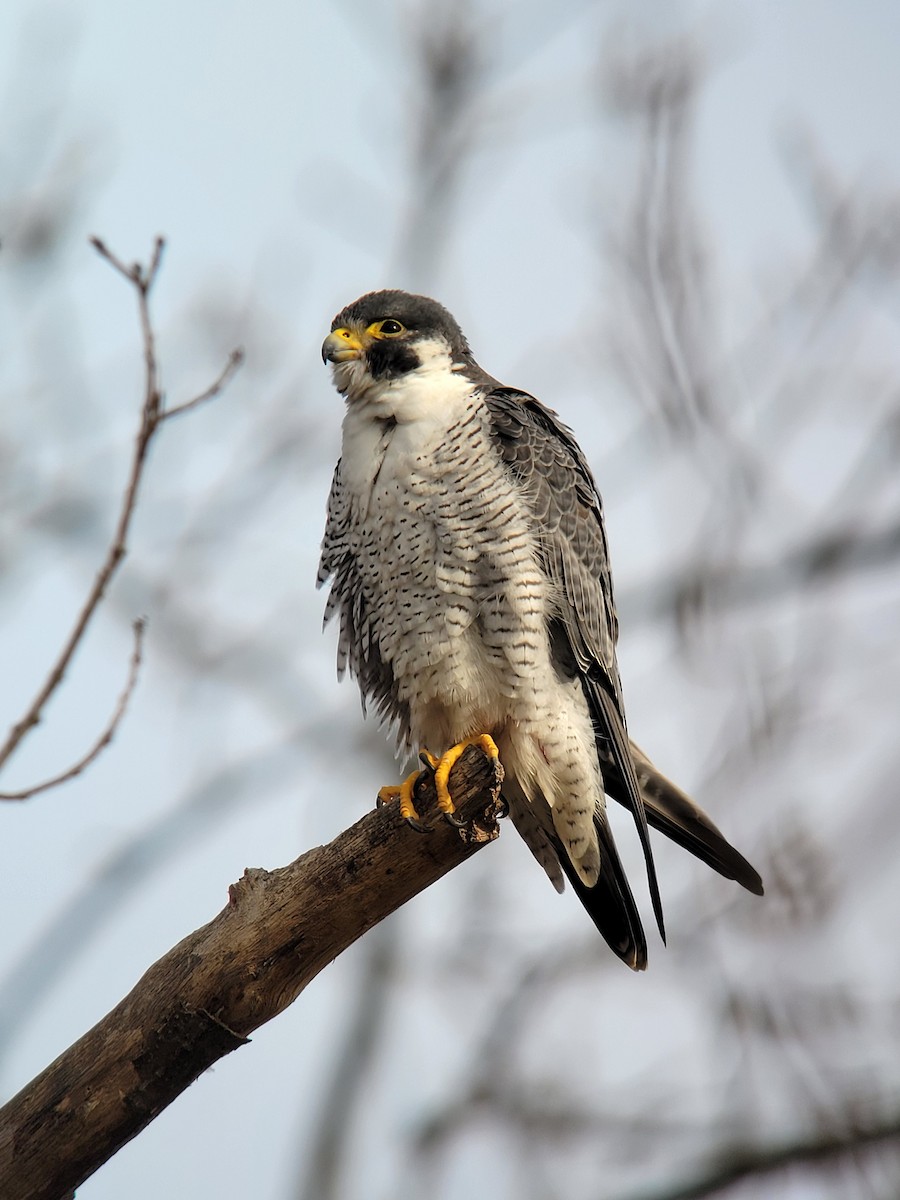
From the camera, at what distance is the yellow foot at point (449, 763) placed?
324 cm

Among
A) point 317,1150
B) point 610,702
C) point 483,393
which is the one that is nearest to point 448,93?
point 483,393

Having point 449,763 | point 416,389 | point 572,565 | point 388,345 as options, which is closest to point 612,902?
point 449,763

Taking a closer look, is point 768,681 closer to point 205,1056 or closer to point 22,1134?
point 205,1056

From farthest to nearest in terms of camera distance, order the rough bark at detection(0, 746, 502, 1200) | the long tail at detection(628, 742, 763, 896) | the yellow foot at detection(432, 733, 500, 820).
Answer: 1. the long tail at detection(628, 742, 763, 896)
2. the yellow foot at detection(432, 733, 500, 820)
3. the rough bark at detection(0, 746, 502, 1200)

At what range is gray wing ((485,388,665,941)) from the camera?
3.83 meters

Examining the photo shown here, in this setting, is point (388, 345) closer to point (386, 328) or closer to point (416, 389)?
point (386, 328)

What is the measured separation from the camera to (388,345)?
4125mm

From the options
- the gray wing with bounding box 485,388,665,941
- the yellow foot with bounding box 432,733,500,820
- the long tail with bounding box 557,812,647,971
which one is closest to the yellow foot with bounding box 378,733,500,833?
the yellow foot with bounding box 432,733,500,820

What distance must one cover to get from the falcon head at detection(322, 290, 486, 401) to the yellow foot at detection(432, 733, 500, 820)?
1175 mm

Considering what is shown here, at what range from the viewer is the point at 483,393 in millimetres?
4008

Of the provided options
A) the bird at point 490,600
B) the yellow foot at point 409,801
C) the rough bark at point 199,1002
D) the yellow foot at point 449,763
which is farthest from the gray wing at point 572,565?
the rough bark at point 199,1002

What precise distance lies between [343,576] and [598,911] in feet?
4.44

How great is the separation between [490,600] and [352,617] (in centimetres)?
59

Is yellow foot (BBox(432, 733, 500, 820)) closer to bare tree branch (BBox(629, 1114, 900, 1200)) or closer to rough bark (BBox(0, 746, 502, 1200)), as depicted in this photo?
rough bark (BBox(0, 746, 502, 1200))
